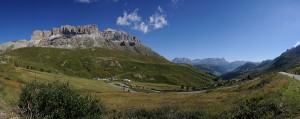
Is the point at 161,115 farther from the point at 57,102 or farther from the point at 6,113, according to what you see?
the point at 6,113

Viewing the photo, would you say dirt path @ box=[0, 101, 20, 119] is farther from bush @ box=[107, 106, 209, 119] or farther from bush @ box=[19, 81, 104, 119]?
bush @ box=[107, 106, 209, 119]

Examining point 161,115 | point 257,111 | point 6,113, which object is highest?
point 6,113

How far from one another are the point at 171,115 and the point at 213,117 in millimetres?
6779

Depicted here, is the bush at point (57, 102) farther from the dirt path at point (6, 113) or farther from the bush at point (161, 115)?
the bush at point (161, 115)

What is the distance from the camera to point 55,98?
25297 mm

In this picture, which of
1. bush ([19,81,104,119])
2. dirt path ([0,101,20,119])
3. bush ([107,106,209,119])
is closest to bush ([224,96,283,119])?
bush ([107,106,209,119])

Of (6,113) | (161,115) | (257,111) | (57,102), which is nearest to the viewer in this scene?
(6,113)

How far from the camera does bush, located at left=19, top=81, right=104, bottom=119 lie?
2441cm

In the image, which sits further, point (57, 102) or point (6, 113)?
point (57, 102)

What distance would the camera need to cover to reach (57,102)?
2503cm

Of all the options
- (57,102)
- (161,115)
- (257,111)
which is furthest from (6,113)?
(257,111)

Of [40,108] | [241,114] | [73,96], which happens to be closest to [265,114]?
[241,114]

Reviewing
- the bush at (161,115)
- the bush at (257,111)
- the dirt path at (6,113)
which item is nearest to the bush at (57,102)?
the dirt path at (6,113)

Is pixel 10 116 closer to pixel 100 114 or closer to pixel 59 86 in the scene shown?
pixel 59 86
